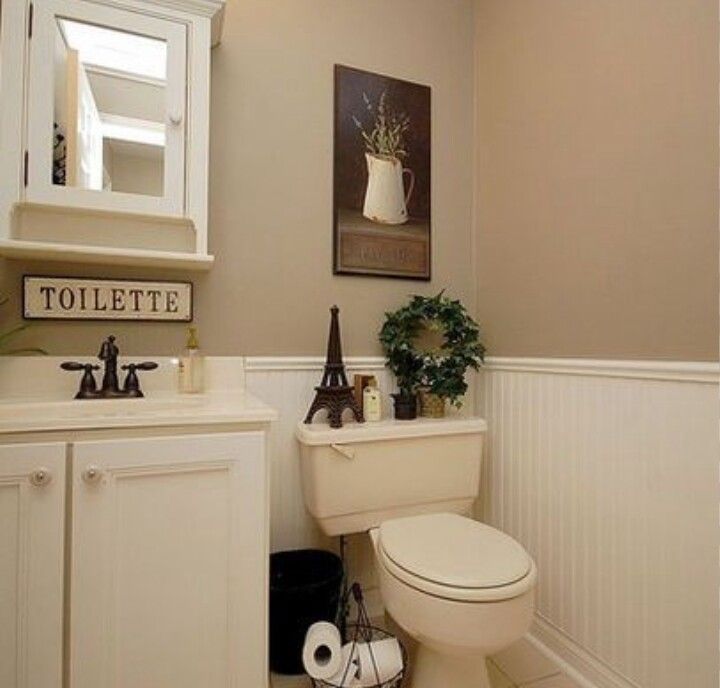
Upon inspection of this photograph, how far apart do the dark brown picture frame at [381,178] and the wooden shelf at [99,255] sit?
50 centimetres

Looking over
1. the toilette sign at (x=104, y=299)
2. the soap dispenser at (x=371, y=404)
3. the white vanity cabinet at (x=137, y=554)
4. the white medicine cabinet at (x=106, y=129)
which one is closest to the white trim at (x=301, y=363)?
the soap dispenser at (x=371, y=404)

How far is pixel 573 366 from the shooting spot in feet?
4.42

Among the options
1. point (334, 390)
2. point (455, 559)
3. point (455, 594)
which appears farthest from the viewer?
point (334, 390)

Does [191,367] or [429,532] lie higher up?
[191,367]

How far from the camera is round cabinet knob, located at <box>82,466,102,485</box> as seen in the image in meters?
0.93

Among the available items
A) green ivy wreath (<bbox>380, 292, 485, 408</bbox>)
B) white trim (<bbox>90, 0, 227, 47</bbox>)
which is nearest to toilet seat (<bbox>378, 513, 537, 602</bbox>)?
green ivy wreath (<bbox>380, 292, 485, 408</bbox>)

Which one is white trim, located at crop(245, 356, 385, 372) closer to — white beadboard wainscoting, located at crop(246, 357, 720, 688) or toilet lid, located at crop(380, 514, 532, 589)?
white beadboard wainscoting, located at crop(246, 357, 720, 688)

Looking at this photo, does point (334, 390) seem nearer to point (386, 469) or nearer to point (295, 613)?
point (386, 469)

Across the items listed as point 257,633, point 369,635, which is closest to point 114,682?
point 257,633

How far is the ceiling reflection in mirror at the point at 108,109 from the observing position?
126 cm

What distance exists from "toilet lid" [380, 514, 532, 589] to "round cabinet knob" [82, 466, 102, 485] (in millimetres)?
690

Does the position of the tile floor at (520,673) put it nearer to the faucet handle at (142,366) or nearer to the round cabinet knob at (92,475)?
the round cabinet knob at (92,475)

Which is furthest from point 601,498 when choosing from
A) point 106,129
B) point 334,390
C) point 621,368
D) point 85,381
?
point 106,129

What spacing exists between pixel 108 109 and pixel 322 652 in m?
1.59
